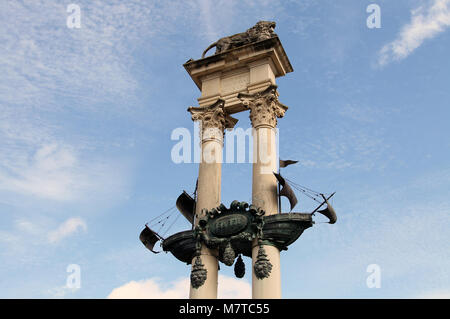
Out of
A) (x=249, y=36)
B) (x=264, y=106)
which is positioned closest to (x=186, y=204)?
(x=264, y=106)

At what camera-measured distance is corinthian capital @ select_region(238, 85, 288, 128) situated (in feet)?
78.7

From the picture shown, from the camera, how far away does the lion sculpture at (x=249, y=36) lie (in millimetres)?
26609

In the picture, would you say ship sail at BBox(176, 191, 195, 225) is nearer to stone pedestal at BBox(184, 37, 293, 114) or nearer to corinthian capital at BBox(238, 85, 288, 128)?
A: corinthian capital at BBox(238, 85, 288, 128)

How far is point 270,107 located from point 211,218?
19.5ft

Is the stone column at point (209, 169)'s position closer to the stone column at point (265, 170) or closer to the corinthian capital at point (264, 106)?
the corinthian capital at point (264, 106)

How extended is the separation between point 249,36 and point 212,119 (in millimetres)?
4965

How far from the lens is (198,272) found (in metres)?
21.1

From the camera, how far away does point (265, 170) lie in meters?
22.7

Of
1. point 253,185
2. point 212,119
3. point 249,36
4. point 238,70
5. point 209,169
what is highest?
point 249,36

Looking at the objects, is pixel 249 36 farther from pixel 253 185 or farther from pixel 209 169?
pixel 253 185

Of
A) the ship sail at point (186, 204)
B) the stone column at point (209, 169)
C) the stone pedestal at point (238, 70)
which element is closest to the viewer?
the stone column at point (209, 169)

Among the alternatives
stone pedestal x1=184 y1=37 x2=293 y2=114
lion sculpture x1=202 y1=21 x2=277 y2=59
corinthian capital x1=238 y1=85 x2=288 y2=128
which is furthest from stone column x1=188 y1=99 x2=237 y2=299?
lion sculpture x1=202 y1=21 x2=277 y2=59

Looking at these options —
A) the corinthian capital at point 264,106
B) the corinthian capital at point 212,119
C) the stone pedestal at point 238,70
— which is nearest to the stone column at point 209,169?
the corinthian capital at point 212,119
